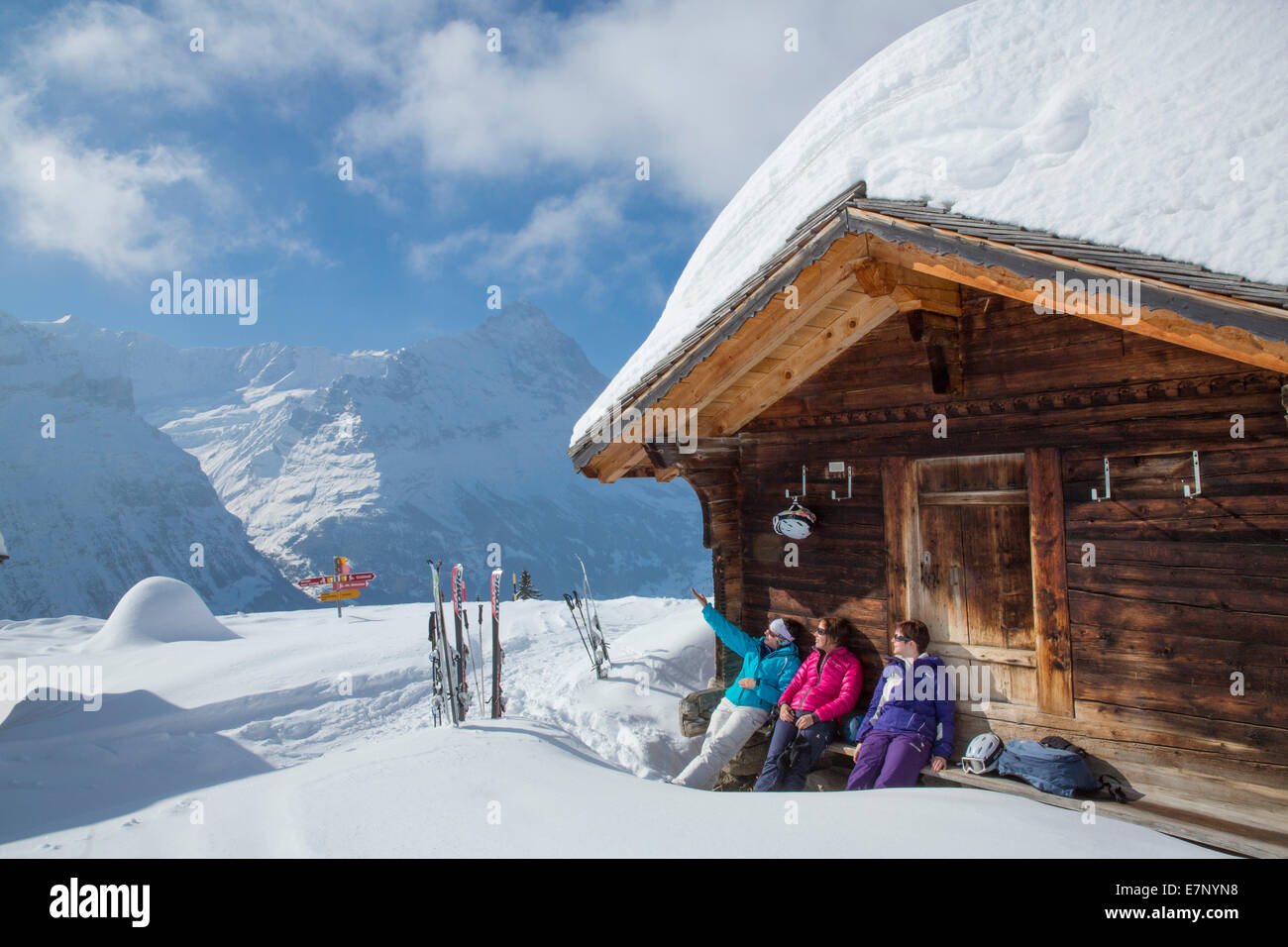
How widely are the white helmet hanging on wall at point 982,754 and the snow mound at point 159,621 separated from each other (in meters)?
17.4

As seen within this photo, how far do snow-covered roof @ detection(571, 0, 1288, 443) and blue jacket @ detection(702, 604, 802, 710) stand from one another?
2466 mm

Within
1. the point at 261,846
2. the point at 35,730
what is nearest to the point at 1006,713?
the point at 261,846

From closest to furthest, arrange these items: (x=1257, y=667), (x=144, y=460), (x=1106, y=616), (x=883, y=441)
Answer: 1. (x=1257, y=667)
2. (x=1106, y=616)
3. (x=883, y=441)
4. (x=144, y=460)

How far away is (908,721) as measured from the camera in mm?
5176

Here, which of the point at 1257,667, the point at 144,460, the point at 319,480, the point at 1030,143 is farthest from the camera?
the point at 319,480

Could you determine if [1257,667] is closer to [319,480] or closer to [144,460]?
[144,460]

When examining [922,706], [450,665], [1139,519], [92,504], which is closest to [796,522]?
[922,706]

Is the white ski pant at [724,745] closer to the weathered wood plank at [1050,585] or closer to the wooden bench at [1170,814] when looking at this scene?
the wooden bench at [1170,814]

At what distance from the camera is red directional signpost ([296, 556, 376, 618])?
73.7 ft

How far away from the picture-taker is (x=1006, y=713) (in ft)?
16.5

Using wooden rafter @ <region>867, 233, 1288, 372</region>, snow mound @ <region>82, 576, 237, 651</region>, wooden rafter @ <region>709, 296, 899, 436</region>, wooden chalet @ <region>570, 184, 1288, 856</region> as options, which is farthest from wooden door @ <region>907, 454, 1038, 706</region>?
snow mound @ <region>82, 576, 237, 651</region>

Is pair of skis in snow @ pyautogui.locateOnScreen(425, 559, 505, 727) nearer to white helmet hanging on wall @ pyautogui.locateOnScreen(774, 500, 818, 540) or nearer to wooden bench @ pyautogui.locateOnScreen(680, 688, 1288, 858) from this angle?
white helmet hanging on wall @ pyautogui.locateOnScreen(774, 500, 818, 540)

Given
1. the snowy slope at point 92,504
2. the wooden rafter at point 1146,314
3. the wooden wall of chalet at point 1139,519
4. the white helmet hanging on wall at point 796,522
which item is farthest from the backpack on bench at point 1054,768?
the snowy slope at point 92,504
